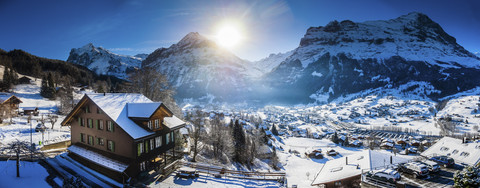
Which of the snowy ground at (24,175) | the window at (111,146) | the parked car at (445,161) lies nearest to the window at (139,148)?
the window at (111,146)

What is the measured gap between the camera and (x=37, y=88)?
291 ft

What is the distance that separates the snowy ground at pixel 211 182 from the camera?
20.9 m

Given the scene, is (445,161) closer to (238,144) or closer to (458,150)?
(458,150)

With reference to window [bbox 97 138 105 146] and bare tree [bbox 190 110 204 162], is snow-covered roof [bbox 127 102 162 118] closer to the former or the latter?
window [bbox 97 138 105 146]

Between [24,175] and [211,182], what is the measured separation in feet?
56.5

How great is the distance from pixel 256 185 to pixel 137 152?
45.5ft

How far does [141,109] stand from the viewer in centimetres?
2203

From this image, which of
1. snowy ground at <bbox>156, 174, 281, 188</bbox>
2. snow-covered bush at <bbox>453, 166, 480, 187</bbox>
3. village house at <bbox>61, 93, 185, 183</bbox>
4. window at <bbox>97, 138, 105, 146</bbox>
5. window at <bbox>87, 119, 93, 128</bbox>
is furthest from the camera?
window at <bbox>87, 119, 93, 128</bbox>

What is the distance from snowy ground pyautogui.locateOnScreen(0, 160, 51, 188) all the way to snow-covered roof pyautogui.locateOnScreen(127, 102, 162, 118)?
29.9 feet

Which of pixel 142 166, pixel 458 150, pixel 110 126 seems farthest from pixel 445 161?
pixel 110 126

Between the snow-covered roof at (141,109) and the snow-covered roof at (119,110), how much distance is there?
1.90 feet

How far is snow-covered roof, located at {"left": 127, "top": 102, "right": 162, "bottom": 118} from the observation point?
2154 cm

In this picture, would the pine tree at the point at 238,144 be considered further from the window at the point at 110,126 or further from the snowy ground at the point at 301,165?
the window at the point at 110,126

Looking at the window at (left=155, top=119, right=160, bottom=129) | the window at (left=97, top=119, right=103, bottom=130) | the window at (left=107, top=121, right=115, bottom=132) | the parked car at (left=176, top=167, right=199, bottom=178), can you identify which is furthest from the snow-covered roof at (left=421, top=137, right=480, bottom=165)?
the window at (left=97, top=119, right=103, bottom=130)
